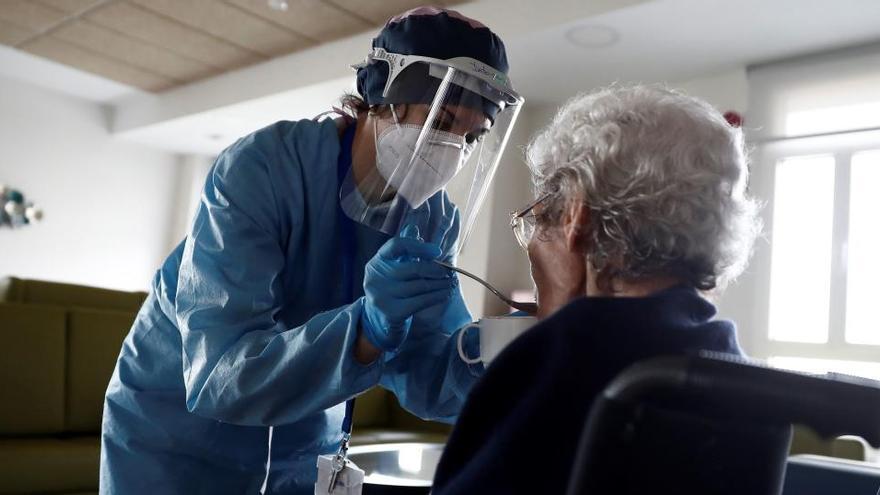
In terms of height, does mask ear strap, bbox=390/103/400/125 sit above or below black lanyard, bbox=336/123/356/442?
above

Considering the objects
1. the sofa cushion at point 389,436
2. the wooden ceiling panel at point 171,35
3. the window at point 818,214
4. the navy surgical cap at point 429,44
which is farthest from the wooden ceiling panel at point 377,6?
the navy surgical cap at point 429,44

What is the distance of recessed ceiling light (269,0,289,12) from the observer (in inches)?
155

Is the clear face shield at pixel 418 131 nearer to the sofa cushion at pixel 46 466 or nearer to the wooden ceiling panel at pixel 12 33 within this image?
the sofa cushion at pixel 46 466

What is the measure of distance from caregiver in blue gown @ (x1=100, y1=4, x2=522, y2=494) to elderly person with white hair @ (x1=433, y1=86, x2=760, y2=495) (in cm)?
16

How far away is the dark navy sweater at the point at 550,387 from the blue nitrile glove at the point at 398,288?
277 mm

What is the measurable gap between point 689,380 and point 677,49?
344 cm

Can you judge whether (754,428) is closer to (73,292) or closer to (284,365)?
(284,365)

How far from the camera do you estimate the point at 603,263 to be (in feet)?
2.62

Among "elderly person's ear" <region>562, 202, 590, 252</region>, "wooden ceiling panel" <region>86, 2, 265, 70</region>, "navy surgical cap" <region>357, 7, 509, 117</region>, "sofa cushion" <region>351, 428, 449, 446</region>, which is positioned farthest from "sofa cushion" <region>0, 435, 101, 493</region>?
"wooden ceiling panel" <region>86, 2, 265, 70</region>

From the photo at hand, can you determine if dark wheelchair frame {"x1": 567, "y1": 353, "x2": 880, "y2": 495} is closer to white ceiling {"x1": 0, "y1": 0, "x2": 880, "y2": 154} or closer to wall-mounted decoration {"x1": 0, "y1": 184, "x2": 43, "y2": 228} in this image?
white ceiling {"x1": 0, "y1": 0, "x2": 880, "y2": 154}

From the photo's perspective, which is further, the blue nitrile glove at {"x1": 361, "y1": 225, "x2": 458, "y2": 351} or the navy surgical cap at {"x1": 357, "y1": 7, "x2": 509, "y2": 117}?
the navy surgical cap at {"x1": 357, "y1": 7, "x2": 509, "y2": 117}

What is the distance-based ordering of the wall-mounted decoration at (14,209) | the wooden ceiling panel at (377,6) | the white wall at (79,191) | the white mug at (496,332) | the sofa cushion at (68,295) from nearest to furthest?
the white mug at (496,332) → the sofa cushion at (68,295) → the wooden ceiling panel at (377,6) → the wall-mounted decoration at (14,209) → the white wall at (79,191)

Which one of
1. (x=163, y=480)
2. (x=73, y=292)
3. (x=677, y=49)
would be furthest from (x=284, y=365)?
(x=677, y=49)

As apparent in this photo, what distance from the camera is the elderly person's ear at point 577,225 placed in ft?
Result: 2.67
